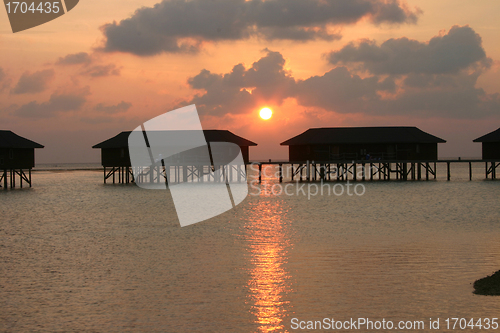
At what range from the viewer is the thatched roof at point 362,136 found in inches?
1624

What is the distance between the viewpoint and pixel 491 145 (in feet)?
142

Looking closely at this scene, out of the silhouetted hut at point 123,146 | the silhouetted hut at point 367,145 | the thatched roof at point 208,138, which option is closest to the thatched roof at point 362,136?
the silhouetted hut at point 367,145

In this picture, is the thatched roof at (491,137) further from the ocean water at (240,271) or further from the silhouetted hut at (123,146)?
the ocean water at (240,271)

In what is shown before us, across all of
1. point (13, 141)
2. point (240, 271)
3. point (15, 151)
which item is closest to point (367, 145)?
point (15, 151)

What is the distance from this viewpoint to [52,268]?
439 inches

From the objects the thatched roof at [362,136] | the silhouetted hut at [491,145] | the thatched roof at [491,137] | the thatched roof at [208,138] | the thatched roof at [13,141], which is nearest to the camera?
the thatched roof at [13,141]

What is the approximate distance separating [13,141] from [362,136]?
91.9 feet

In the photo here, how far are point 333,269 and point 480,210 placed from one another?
15181mm

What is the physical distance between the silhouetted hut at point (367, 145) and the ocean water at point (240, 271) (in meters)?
20.7

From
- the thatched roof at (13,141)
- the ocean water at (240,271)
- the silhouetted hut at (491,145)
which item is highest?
the thatched roof at (13,141)

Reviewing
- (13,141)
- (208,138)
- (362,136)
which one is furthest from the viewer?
(208,138)

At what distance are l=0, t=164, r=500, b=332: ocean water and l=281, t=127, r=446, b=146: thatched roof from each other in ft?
68.3

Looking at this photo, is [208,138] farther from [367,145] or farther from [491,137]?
[491,137]

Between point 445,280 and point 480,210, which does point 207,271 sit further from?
point 480,210
